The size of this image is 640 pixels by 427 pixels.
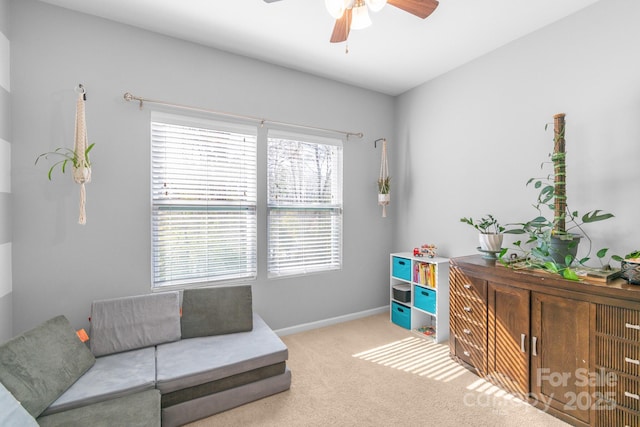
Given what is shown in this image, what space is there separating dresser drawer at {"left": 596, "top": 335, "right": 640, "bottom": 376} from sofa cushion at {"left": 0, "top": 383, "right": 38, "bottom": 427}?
3003 millimetres

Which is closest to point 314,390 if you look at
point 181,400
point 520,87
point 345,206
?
point 181,400

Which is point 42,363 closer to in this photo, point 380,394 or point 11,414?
point 11,414

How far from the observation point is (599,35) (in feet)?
7.18

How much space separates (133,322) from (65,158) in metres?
1.38

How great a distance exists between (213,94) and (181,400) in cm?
254

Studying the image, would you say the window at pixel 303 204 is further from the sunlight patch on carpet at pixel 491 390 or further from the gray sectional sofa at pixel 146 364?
the sunlight patch on carpet at pixel 491 390

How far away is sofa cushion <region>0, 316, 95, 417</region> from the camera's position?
4.92ft

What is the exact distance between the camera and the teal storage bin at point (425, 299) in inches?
123

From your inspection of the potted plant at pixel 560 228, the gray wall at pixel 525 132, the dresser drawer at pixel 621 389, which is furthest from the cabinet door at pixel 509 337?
the gray wall at pixel 525 132

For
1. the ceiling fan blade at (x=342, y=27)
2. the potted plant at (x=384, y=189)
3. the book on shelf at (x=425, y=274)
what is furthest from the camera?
the potted plant at (x=384, y=189)

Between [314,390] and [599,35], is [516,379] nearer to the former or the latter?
[314,390]

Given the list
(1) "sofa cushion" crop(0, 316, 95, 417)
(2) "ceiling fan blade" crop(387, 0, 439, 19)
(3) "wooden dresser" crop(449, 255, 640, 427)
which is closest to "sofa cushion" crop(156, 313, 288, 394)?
(1) "sofa cushion" crop(0, 316, 95, 417)

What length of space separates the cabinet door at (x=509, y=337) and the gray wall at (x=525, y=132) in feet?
2.56

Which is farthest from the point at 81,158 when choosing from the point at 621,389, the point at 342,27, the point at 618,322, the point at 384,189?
the point at 621,389
